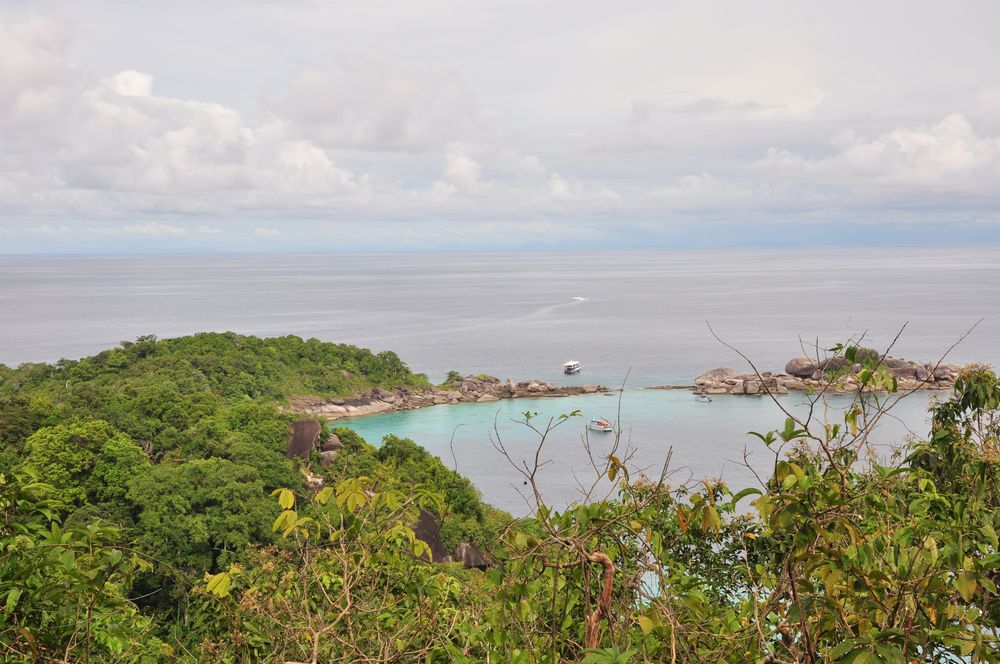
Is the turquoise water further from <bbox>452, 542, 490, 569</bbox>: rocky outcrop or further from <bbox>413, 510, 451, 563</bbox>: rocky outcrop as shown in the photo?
<bbox>413, 510, 451, 563</bbox>: rocky outcrop

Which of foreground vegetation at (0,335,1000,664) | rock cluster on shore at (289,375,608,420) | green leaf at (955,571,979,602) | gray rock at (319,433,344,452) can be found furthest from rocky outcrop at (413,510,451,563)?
rock cluster on shore at (289,375,608,420)

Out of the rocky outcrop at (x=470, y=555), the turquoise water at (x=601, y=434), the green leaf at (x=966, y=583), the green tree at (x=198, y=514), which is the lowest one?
the turquoise water at (x=601, y=434)

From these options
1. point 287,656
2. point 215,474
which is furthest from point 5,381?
point 287,656

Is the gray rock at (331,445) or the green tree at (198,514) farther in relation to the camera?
the gray rock at (331,445)

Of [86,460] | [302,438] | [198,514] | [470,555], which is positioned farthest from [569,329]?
[198,514]

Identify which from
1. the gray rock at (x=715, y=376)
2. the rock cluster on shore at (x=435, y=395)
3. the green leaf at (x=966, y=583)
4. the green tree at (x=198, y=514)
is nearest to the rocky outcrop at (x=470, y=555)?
the green tree at (x=198, y=514)

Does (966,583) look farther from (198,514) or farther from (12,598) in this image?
(198,514)

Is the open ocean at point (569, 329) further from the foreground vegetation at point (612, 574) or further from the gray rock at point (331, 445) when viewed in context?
the gray rock at point (331, 445)
